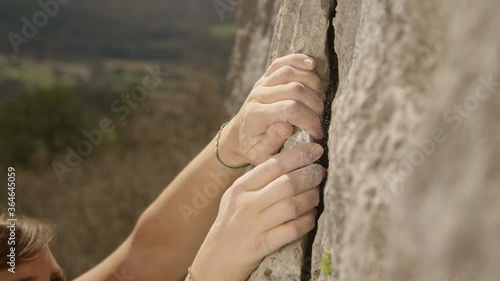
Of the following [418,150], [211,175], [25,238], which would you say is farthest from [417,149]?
[25,238]

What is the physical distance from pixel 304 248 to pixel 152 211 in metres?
0.95

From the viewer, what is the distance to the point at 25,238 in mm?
2252

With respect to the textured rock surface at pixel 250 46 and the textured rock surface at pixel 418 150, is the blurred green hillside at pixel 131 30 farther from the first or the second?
the textured rock surface at pixel 418 150

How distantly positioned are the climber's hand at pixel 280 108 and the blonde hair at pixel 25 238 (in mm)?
875

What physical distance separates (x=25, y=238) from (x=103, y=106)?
35.3 ft

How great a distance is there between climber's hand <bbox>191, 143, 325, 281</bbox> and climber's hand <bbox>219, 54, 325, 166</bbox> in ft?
0.24

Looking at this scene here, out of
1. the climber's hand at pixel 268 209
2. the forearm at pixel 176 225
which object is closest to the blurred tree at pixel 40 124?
the forearm at pixel 176 225

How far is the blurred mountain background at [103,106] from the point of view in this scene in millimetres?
9414

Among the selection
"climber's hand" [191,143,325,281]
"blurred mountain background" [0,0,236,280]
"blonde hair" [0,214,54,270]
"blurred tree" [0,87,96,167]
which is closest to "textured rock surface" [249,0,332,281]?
"climber's hand" [191,143,325,281]

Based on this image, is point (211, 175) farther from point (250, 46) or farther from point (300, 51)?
point (250, 46)

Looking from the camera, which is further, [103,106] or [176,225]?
[103,106]

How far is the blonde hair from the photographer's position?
2.18 meters

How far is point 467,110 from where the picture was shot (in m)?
0.93

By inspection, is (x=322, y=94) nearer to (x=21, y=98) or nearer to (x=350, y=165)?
(x=350, y=165)
